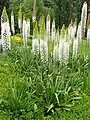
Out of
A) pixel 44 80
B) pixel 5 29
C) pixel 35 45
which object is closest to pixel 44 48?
pixel 35 45

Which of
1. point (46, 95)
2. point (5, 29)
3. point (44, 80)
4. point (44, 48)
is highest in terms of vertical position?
point (5, 29)

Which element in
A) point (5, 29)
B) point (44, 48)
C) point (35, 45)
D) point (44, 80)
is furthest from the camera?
point (5, 29)

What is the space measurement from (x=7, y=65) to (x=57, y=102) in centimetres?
323

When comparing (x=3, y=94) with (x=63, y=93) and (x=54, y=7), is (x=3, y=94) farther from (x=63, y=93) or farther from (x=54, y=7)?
(x=54, y=7)

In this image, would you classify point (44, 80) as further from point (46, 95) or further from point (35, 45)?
point (35, 45)

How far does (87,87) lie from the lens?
777cm

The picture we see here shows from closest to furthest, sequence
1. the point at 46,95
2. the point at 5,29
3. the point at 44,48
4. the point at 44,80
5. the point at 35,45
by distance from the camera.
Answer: the point at 46,95
the point at 44,80
the point at 44,48
the point at 35,45
the point at 5,29

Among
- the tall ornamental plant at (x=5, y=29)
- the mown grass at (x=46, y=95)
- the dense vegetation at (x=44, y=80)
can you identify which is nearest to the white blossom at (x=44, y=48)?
the dense vegetation at (x=44, y=80)

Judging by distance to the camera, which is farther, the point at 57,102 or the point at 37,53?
the point at 37,53

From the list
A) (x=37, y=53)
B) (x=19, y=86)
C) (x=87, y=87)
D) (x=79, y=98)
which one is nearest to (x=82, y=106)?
(x=79, y=98)

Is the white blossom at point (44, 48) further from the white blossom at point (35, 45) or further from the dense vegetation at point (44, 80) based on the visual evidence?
the white blossom at point (35, 45)

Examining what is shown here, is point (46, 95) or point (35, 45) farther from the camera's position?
point (35, 45)

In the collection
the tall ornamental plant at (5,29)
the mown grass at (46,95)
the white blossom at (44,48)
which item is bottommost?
the mown grass at (46,95)

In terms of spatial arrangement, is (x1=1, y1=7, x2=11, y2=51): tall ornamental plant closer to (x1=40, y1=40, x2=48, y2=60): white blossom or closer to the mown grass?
the mown grass
